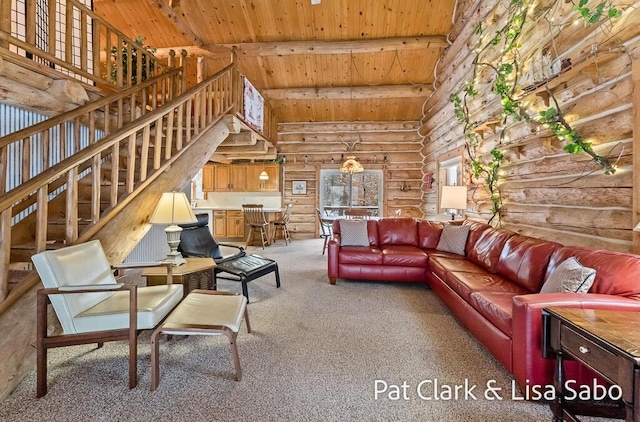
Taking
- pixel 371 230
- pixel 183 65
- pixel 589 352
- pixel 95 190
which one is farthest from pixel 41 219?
pixel 371 230

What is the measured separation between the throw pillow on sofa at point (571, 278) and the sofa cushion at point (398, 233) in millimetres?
2482

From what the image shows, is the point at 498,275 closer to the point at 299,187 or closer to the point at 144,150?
the point at 144,150

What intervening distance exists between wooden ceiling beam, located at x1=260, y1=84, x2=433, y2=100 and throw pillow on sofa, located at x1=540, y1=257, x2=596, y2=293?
5989mm

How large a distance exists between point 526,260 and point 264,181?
6749mm

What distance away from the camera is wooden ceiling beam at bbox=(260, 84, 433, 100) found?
23.4 feet

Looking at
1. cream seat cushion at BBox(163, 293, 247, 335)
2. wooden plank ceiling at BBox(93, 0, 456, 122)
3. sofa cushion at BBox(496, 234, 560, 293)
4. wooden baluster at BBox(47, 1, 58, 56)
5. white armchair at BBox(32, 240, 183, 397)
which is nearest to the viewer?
white armchair at BBox(32, 240, 183, 397)

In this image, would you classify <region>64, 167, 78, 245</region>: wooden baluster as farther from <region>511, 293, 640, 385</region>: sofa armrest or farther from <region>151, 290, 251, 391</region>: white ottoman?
<region>511, 293, 640, 385</region>: sofa armrest

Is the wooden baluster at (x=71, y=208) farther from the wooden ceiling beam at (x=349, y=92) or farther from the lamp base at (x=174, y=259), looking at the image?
the wooden ceiling beam at (x=349, y=92)

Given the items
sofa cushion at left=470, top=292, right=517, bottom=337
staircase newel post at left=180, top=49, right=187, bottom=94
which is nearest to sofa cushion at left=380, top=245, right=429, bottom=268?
sofa cushion at left=470, top=292, right=517, bottom=337

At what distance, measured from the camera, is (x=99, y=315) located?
6.16 feet

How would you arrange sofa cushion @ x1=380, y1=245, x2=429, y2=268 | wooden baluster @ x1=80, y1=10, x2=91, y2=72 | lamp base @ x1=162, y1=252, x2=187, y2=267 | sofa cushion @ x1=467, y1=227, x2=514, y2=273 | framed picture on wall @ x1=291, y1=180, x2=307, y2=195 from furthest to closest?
framed picture on wall @ x1=291, y1=180, x2=307, y2=195
sofa cushion @ x1=380, y1=245, x2=429, y2=268
sofa cushion @ x1=467, y1=227, x2=514, y2=273
wooden baluster @ x1=80, y1=10, x2=91, y2=72
lamp base @ x1=162, y1=252, x2=187, y2=267

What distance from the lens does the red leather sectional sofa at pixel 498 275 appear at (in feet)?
5.72

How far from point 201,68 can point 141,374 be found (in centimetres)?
520

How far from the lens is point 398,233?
15.1ft
